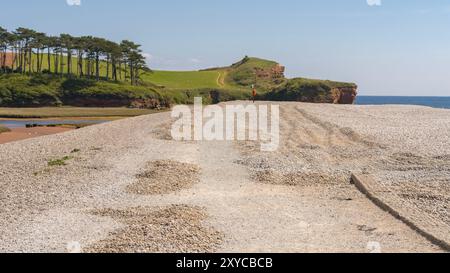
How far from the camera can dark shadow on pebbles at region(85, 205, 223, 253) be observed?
1466cm

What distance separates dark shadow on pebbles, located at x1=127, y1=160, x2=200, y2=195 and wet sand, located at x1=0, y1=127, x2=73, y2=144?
27.0 meters

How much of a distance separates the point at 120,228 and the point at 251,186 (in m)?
8.00

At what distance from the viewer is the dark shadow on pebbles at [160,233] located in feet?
48.1

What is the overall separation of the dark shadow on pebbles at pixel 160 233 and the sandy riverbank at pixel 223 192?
37 millimetres

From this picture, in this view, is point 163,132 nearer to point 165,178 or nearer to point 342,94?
point 165,178

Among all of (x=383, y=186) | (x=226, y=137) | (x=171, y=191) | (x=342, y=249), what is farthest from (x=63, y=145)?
(x=342, y=249)

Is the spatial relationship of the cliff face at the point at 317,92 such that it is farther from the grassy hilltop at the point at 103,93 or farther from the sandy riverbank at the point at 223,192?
the sandy riverbank at the point at 223,192

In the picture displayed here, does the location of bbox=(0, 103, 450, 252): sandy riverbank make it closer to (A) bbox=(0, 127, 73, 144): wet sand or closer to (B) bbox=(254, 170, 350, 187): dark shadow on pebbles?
(B) bbox=(254, 170, 350, 187): dark shadow on pebbles

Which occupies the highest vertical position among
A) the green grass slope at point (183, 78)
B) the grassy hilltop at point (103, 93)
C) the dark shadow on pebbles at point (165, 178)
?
the green grass slope at point (183, 78)

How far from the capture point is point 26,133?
5538 cm

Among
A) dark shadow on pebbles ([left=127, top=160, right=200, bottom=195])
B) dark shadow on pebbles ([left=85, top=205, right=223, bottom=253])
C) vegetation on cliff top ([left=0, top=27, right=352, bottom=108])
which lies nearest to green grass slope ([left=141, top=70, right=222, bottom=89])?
vegetation on cliff top ([left=0, top=27, right=352, bottom=108])

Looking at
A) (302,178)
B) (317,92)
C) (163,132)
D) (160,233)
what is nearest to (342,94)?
(317,92)

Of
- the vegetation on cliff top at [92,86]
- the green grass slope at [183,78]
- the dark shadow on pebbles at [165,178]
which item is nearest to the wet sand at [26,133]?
the dark shadow on pebbles at [165,178]
